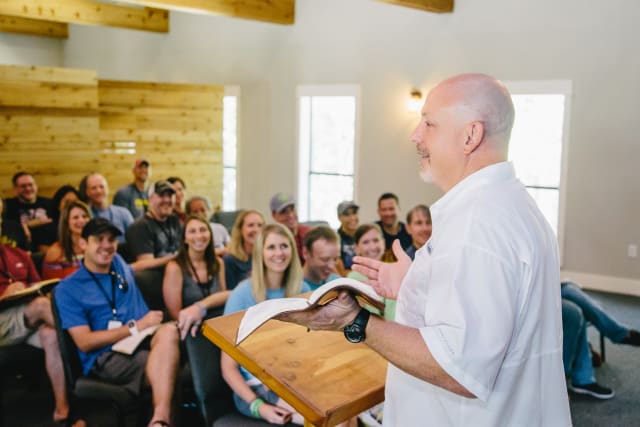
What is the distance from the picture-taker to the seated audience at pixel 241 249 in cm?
398

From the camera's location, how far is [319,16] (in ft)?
26.2

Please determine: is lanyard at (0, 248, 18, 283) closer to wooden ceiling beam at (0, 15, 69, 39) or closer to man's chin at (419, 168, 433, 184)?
man's chin at (419, 168, 433, 184)

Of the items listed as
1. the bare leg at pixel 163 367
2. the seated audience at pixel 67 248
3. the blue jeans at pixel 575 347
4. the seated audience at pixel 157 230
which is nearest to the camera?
the bare leg at pixel 163 367

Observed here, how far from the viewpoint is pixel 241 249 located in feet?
13.4

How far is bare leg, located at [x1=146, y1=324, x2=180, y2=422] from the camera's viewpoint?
9.05 ft

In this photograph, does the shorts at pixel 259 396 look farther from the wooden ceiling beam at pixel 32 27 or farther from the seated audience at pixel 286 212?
the wooden ceiling beam at pixel 32 27

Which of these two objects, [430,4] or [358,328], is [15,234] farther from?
[430,4]

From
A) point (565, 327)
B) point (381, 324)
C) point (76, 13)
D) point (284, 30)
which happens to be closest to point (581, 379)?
point (565, 327)

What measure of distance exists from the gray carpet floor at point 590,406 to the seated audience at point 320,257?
95 centimetres

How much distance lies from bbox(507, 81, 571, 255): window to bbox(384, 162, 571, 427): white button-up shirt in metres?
5.54

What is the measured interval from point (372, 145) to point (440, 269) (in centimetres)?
677

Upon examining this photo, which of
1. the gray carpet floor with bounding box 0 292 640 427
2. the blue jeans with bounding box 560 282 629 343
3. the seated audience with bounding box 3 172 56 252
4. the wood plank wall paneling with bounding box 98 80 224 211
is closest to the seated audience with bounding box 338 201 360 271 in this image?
the blue jeans with bounding box 560 282 629 343

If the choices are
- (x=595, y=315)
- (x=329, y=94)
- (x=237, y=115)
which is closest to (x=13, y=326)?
(x=595, y=315)

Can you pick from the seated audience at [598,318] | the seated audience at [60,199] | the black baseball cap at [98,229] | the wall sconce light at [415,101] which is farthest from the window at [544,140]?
the black baseball cap at [98,229]
